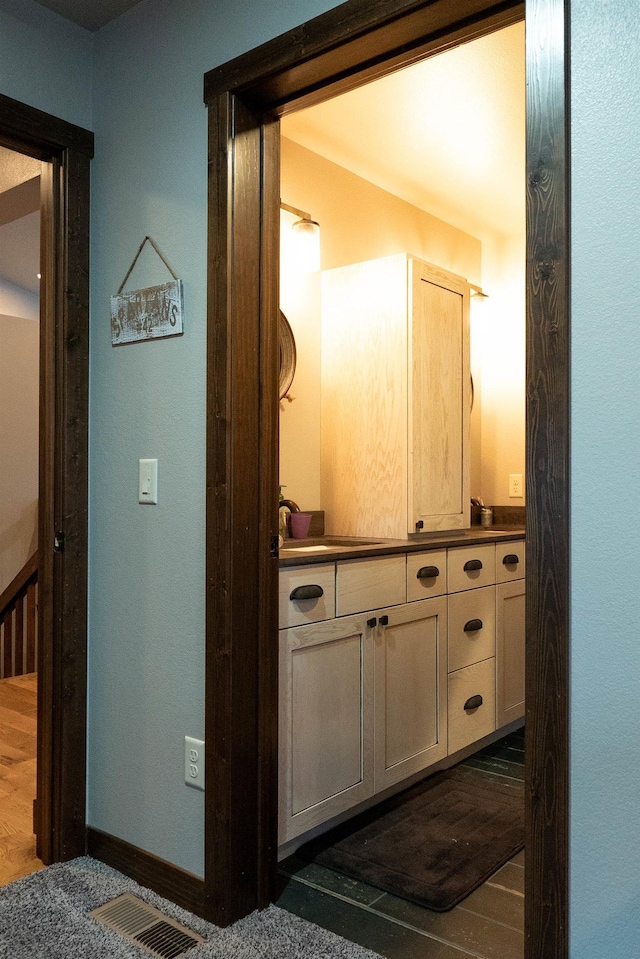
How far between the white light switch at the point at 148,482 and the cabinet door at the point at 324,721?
529 millimetres

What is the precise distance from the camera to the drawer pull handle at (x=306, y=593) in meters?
2.13

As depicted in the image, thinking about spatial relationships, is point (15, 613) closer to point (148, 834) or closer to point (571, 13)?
point (148, 834)

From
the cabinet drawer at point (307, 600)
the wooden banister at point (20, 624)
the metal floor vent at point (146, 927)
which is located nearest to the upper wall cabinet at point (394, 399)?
the cabinet drawer at point (307, 600)

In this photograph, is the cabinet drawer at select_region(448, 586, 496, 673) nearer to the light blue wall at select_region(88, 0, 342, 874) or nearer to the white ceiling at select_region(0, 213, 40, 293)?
the light blue wall at select_region(88, 0, 342, 874)

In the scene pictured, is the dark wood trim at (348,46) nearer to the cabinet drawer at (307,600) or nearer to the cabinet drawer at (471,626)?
the cabinet drawer at (307,600)

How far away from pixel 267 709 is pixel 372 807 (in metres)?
0.87

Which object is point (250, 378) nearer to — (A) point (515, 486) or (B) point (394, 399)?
(B) point (394, 399)

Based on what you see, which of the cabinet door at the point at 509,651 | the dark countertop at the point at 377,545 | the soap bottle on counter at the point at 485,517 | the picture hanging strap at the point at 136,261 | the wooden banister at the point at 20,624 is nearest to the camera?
the picture hanging strap at the point at 136,261

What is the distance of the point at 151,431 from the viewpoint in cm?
205

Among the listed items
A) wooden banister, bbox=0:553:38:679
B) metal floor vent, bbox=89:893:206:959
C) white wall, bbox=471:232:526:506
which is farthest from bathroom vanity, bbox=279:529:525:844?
wooden banister, bbox=0:553:38:679

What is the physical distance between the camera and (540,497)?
51.7 inches

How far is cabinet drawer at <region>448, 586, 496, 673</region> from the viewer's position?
290 cm

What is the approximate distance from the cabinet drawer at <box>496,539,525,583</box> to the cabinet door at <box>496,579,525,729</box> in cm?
3

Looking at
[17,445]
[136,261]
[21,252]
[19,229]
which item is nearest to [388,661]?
[136,261]
